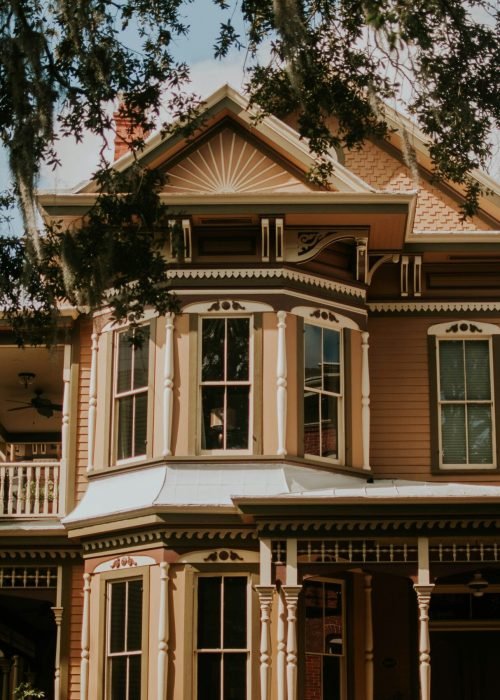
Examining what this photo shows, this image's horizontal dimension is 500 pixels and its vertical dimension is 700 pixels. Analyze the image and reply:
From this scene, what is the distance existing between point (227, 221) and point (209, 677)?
5.85 meters

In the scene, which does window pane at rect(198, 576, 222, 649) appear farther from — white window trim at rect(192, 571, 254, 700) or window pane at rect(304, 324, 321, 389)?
window pane at rect(304, 324, 321, 389)

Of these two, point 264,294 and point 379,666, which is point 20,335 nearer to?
point 264,294

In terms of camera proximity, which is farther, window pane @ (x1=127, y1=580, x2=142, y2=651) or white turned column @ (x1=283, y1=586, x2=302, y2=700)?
window pane @ (x1=127, y1=580, x2=142, y2=651)

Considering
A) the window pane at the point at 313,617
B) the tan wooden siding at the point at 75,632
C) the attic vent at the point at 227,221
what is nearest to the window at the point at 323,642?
the window pane at the point at 313,617

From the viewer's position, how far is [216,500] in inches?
679

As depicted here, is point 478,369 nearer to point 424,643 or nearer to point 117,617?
point 424,643


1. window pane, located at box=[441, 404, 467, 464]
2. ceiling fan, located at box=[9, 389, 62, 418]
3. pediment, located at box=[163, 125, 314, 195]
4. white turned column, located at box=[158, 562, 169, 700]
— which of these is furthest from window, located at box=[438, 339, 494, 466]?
ceiling fan, located at box=[9, 389, 62, 418]

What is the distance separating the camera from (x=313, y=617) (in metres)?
17.6

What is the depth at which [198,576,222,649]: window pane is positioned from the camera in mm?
16938

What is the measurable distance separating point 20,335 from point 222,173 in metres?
5.30

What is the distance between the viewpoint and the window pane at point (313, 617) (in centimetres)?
1748

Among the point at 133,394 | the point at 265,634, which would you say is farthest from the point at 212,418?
the point at 265,634

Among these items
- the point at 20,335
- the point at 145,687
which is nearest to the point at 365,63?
the point at 20,335

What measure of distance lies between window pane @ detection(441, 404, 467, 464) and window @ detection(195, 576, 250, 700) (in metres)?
3.77
